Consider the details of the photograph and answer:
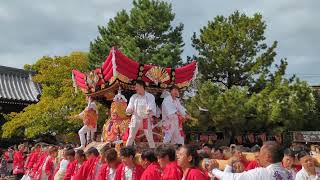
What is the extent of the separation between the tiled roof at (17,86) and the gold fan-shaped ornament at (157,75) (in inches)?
616

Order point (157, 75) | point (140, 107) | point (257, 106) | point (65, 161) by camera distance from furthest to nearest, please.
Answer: point (257, 106) → point (157, 75) → point (140, 107) → point (65, 161)

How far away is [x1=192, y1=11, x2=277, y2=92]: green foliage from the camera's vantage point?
18.3 meters

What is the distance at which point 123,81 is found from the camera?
11422 millimetres

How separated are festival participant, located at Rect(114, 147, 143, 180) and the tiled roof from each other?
67.5ft

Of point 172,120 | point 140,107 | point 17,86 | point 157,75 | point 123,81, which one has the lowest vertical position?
point 172,120

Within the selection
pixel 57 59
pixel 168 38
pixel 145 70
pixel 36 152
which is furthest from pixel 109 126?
pixel 57 59

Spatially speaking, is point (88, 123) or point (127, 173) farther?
point (88, 123)

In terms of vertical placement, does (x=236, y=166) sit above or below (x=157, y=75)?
below

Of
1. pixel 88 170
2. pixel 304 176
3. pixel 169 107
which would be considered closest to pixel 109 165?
pixel 88 170

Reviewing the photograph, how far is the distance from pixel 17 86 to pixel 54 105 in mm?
9500

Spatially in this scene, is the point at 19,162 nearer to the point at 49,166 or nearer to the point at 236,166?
the point at 49,166

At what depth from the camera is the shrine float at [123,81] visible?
11.4 meters

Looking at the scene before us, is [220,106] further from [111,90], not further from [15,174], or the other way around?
[15,174]

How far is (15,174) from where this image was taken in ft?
57.4
